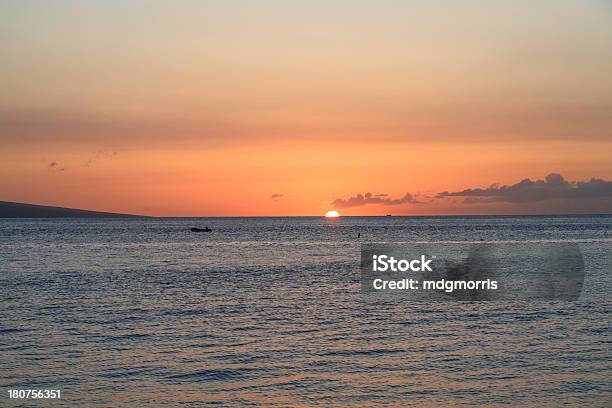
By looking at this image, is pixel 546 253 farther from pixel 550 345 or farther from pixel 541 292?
pixel 550 345

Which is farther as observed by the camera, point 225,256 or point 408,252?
point 408,252

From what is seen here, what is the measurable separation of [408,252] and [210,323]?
9648 centimetres

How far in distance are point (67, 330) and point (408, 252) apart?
10200cm

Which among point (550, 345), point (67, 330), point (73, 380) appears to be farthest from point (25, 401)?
point (550, 345)

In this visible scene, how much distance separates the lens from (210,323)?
46469 mm

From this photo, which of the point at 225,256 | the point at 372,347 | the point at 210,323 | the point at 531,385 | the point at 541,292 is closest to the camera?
the point at 531,385

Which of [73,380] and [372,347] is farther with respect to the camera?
[372,347]

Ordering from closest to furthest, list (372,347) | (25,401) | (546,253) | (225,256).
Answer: (25,401), (372,347), (225,256), (546,253)

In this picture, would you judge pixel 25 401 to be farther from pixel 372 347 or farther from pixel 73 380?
pixel 372 347

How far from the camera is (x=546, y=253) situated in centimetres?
12512

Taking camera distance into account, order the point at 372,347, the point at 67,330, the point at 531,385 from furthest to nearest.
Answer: the point at 67,330, the point at 372,347, the point at 531,385

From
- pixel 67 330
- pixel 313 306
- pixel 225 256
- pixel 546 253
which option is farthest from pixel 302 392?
pixel 546 253

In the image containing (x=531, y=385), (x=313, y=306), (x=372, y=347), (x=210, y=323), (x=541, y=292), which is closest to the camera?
(x=531, y=385)

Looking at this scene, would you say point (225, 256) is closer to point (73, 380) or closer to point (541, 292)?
point (541, 292)
